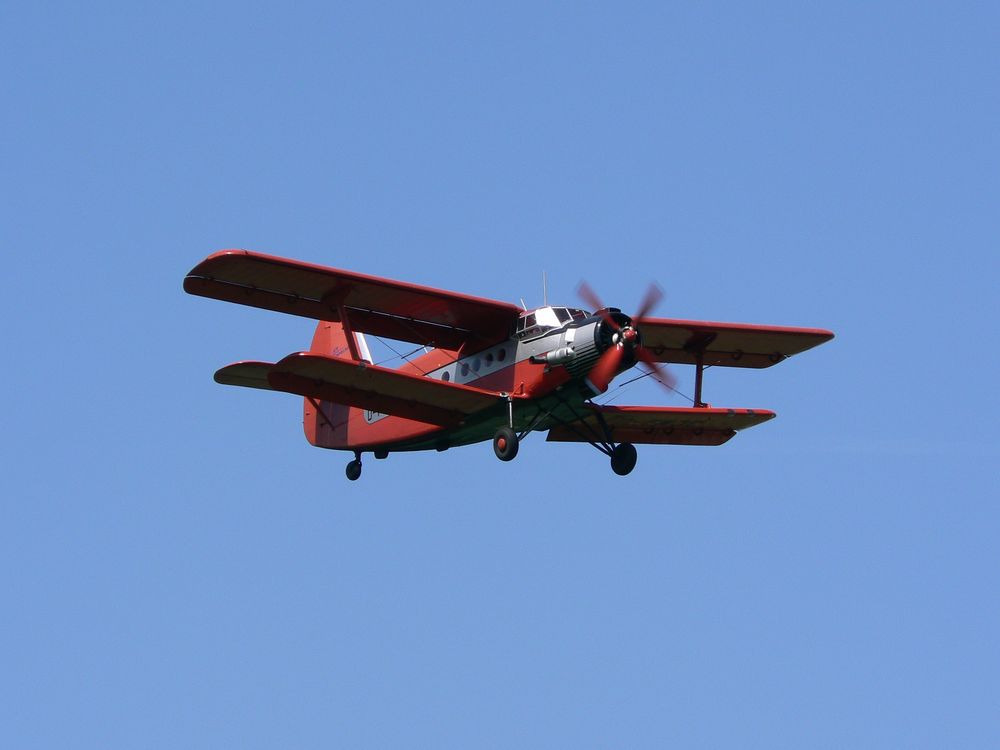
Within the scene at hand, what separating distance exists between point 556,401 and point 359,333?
430 cm

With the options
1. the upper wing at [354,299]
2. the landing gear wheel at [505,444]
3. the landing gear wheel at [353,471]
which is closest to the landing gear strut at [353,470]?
the landing gear wheel at [353,471]

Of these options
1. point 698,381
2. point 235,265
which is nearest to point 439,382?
point 235,265

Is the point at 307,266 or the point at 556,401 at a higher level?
the point at 307,266

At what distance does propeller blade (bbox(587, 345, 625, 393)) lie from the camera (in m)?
31.0

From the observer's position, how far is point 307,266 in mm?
31406

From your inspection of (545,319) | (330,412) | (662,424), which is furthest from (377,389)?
(662,424)

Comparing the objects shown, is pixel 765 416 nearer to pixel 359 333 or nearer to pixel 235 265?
pixel 359 333

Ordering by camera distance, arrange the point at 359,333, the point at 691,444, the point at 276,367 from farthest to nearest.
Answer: the point at 691,444
the point at 359,333
the point at 276,367

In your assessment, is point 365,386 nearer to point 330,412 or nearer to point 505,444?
point 505,444

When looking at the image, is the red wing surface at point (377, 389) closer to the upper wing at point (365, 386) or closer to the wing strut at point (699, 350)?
the upper wing at point (365, 386)

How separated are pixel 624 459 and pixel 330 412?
7198mm

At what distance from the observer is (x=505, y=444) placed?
103ft

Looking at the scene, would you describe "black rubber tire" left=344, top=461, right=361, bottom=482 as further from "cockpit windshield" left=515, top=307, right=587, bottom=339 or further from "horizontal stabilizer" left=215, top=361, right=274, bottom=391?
"cockpit windshield" left=515, top=307, right=587, bottom=339

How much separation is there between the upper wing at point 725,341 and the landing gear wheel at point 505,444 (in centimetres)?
447
